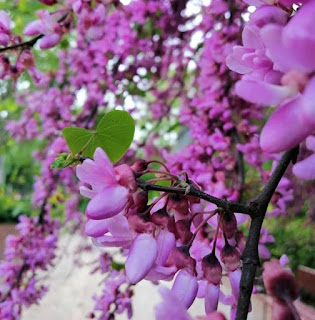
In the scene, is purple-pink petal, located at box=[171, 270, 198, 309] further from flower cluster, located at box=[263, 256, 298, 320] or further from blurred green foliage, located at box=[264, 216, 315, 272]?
blurred green foliage, located at box=[264, 216, 315, 272]

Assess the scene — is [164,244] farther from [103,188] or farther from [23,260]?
[23,260]

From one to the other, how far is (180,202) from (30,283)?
1.02 m

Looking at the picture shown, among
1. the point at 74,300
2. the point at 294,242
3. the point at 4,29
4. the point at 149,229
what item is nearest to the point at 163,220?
the point at 149,229

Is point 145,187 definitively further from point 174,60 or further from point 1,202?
point 1,202

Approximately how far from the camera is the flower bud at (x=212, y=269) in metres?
0.38

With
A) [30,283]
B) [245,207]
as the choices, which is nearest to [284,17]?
[245,207]

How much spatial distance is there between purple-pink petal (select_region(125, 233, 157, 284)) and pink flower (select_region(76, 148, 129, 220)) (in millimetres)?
31

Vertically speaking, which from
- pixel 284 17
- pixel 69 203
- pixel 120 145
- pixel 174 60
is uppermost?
Result: pixel 284 17

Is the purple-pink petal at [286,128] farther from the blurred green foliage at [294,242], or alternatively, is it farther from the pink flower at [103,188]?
the blurred green foliage at [294,242]

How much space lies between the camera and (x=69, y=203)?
7.14 feet

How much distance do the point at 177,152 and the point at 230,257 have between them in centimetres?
90

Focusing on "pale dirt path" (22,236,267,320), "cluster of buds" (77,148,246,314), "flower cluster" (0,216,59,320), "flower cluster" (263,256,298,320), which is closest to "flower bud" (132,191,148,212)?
"cluster of buds" (77,148,246,314)

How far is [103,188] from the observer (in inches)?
14.5

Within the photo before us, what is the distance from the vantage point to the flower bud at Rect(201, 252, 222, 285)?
38 centimetres
